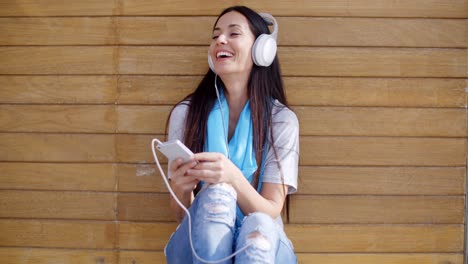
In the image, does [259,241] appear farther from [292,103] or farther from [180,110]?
[292,103]

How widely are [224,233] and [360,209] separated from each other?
1037 millimetres

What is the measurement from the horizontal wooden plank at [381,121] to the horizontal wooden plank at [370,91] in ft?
0.11

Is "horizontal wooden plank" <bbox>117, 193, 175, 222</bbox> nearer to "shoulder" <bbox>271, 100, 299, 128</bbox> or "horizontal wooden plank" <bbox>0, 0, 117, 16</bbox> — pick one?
"shoulder" <bbox>271, 100, 299, 128</bbox>

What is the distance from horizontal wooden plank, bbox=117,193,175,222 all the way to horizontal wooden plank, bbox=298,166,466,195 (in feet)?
2.10

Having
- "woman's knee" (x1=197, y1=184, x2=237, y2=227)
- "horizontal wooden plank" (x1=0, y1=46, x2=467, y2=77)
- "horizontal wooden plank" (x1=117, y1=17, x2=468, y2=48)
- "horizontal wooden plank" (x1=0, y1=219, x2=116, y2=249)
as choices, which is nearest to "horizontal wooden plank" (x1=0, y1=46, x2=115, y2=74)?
"horizontal wooden plank" (x1=0, y1=46, x2=467, y2=77)

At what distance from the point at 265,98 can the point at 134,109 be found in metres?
0.65

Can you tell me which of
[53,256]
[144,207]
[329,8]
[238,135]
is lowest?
[53,256]

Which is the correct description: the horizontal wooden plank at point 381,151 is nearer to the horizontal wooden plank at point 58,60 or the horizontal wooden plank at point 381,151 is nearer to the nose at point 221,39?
the horizontal wooden plank at point 58,60

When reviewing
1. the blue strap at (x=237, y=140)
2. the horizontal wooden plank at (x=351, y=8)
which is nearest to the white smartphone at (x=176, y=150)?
the blue strap at (x=237, y=140)

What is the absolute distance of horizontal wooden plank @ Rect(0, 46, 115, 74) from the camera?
8.35ft

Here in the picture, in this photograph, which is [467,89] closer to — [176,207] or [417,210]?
[417,210]

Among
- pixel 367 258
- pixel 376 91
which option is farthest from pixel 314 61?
pixel 367 258

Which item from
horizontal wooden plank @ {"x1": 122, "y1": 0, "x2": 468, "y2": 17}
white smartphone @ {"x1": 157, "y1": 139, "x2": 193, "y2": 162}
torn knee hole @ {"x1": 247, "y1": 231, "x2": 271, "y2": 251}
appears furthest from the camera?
horizontal wooden plank @ {"x1": 122, "y1": 0, "x2": 468, "y2": 17}

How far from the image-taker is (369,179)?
2.53 meters
